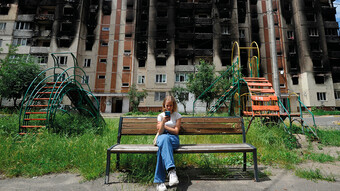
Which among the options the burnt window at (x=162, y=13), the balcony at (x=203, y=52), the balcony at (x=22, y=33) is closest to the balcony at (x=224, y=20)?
the balcony at (x=203, y=52)

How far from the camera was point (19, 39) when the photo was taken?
93.8ft

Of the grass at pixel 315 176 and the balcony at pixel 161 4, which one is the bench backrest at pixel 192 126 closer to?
the grass at pixel 315 176

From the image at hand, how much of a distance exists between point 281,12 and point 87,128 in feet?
122

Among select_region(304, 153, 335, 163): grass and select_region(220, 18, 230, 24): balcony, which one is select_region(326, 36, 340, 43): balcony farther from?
select_region(304, 153, 335, 163): grass

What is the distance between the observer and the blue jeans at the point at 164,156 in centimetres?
248

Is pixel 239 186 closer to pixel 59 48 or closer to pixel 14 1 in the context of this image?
pixel 59 48

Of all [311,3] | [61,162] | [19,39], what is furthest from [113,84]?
[311,3]

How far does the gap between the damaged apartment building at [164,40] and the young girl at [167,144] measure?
939 inches

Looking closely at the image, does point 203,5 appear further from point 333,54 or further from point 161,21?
point 333,54

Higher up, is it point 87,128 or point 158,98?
point 158,98

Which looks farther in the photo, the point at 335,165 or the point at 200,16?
the point at 200,16

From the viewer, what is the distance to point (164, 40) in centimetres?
2798

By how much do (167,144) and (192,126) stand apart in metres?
0.88

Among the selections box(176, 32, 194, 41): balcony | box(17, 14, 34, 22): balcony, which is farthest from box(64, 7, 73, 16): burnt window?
box(176, 32, 194, 41): balcony
